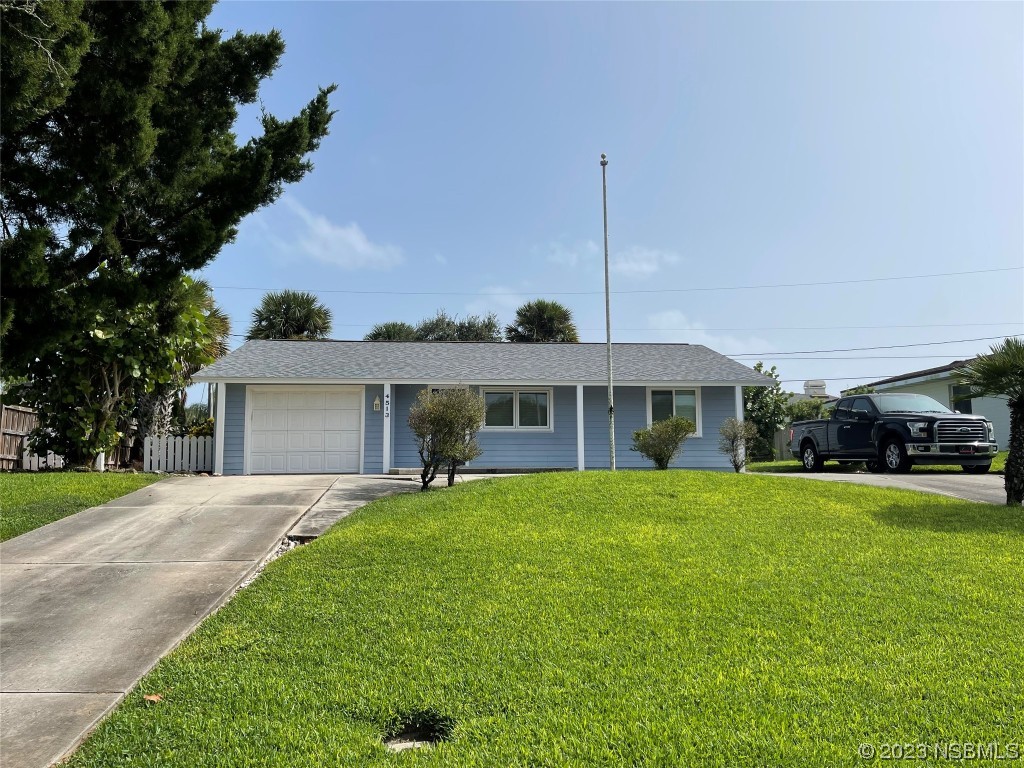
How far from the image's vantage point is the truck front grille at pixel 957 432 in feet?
47.9

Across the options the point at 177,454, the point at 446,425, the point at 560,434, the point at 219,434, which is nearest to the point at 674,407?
the point at 560,434

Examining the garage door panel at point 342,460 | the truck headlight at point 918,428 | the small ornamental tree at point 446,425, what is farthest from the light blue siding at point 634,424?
the small ornamental tree at point 446,425

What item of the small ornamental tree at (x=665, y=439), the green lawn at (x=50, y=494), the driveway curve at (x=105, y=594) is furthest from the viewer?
the small ornamental tree at (x=665, y=439)

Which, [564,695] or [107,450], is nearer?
[564,695]

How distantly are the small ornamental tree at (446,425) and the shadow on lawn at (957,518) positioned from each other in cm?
598

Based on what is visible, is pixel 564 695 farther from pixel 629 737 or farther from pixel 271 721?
pixel 271 721

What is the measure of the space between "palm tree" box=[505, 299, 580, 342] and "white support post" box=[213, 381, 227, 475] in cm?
2045

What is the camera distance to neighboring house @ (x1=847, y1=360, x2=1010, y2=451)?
22.7 metres

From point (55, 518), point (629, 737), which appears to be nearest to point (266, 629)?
point (629, 737)

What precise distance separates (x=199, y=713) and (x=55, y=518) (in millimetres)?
7064

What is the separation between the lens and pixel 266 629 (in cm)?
460

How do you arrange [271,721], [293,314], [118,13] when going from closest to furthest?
[271,721] < [118,13] < [293,314]

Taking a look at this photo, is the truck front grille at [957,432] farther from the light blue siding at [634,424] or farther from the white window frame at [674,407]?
the white window frame at [674,407]

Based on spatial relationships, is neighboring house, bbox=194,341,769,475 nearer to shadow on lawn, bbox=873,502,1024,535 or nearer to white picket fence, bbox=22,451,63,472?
white picket fence, bbox=22,451,63,472
